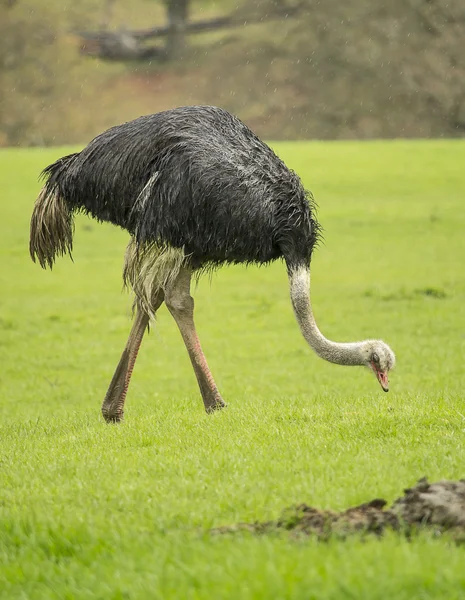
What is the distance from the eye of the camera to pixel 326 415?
8.44m

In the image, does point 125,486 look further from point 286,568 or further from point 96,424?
point 96,424

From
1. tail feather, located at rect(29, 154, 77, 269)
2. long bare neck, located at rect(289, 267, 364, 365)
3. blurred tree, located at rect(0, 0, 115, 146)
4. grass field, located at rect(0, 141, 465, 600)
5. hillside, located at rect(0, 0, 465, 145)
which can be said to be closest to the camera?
grass field, located at rect(0, 141, 465, 600)

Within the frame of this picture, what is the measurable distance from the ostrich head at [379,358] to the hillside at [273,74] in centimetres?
4089

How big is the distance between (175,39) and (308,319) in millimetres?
51737

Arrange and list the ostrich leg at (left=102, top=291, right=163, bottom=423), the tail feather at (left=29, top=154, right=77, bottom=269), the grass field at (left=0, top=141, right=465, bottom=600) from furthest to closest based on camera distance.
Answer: the tail feather at (left=29, top=154, right=77, bottom=269) → the ostrich leg at (left=102, top=291, right=163, bottom=423) → the grass field at (left=0, top=141, right=465, bottom=600)

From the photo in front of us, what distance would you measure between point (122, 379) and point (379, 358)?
2196mm

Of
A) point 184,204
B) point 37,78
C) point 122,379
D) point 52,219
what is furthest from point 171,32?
point 184,204

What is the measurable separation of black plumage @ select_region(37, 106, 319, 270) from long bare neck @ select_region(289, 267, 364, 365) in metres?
0.14

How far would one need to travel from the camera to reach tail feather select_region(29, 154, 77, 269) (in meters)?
9.89

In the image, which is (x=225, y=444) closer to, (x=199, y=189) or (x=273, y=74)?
(x=199, y=189)

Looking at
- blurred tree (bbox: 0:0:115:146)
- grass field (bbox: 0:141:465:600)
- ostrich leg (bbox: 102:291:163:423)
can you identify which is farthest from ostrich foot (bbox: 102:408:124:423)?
blurred tree (bbox: 0:0:115:146)

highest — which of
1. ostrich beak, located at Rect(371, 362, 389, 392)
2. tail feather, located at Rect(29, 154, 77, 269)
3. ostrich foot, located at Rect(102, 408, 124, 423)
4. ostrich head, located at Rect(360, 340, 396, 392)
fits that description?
tail feather, located at Rect(29, 154, 77, 269)

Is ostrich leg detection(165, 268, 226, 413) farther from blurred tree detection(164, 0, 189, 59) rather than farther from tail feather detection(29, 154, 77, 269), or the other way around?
blurred tree detection(164, 0, 189, 59)

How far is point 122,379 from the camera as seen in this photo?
384 inches
